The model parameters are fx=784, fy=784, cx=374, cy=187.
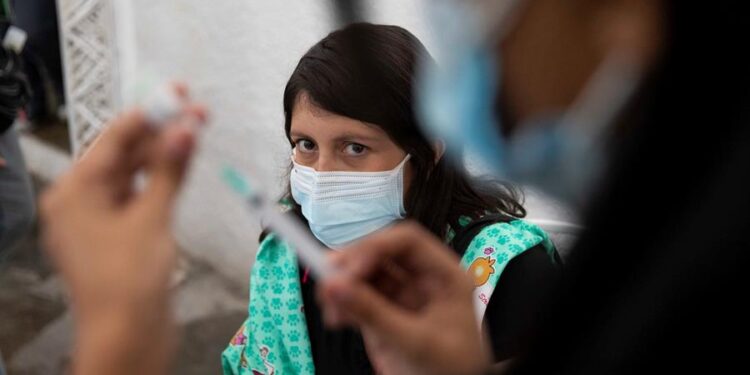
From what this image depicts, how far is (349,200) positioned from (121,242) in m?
0.65

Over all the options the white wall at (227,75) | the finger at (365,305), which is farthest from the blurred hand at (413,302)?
the white wall at (227,75)

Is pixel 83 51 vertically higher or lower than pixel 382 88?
lower

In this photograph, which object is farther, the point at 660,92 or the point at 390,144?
the point at 390,144

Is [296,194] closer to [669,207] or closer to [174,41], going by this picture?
[669,207]

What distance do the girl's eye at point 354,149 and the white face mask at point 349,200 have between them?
0.11 ft

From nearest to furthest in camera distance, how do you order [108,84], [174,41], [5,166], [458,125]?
1. [458,125]
2. [5,166]
3. [174,41]
4. [108,84]

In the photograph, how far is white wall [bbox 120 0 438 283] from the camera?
1.96 m

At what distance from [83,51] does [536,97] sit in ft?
8.66

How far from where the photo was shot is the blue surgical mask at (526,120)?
461 mm

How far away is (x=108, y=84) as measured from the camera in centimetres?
277

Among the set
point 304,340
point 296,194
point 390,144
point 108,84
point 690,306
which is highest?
point 690,306

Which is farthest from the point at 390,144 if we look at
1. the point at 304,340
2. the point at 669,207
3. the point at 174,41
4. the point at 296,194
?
the point at 174,41

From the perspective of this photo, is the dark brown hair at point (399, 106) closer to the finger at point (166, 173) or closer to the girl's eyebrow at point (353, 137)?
the girl's eyebrow at point (353, 137)

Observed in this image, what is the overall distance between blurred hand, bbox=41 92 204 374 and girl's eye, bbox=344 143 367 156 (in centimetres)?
61
